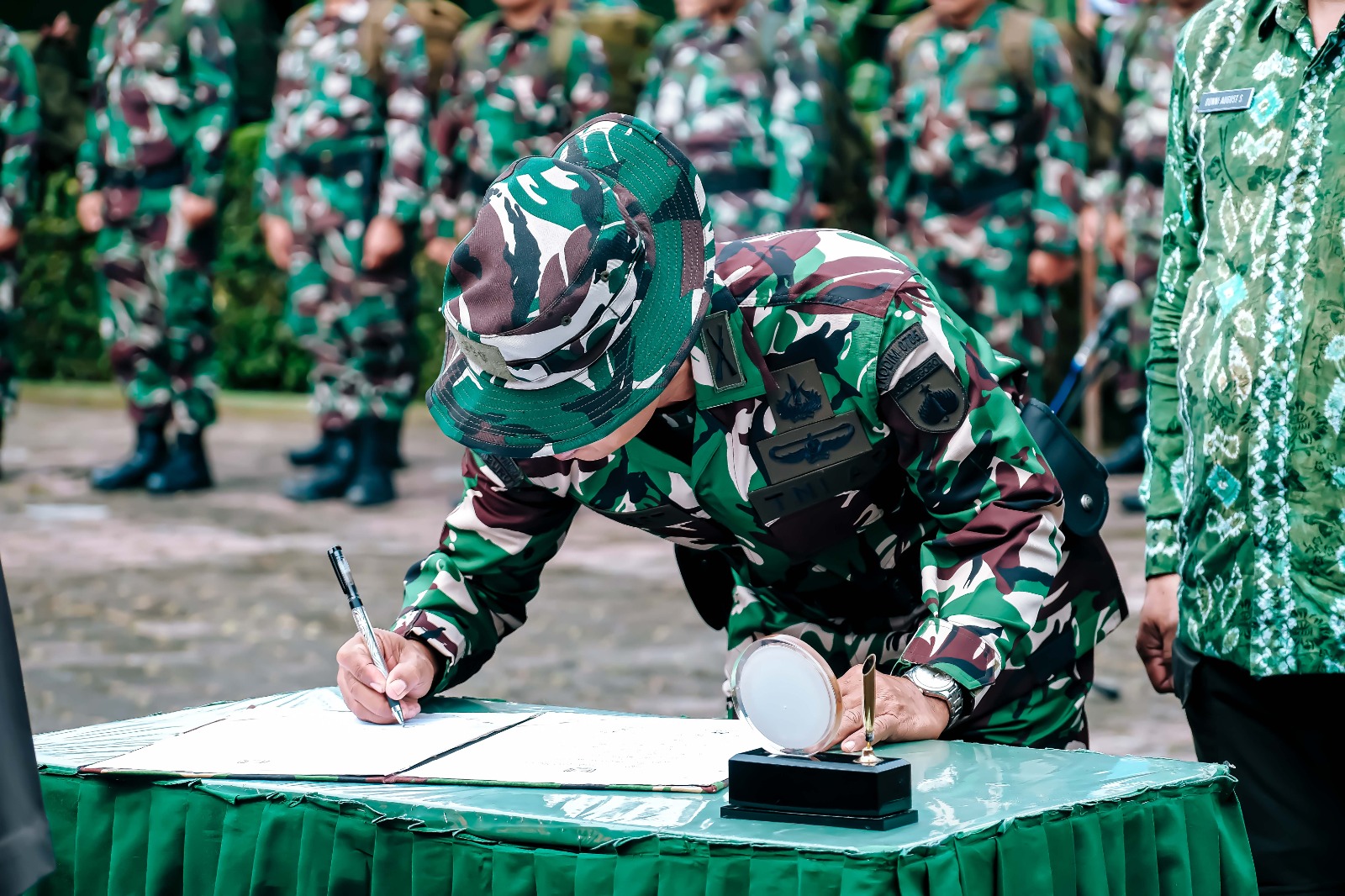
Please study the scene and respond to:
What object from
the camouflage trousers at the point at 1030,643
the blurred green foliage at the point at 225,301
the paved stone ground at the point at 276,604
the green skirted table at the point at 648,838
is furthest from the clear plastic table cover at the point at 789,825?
the blurred green foliage at the point at 225,301

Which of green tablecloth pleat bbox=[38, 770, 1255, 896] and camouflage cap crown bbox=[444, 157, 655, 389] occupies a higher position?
camouflage cap crown bbox=[444, 157, 655, 389]

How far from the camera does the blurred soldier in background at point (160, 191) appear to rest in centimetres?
741

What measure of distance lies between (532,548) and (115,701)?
2698 mm

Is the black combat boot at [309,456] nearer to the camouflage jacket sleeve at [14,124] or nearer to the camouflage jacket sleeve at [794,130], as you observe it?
the camouflage jacket sleeve at [14,124]

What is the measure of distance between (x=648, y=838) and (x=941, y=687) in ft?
1.52

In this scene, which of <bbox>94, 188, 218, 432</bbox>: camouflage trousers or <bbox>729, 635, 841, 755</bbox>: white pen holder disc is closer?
<bbox>729, 635, 841, 755</bbox>: white pen holder disc

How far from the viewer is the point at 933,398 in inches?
74.5

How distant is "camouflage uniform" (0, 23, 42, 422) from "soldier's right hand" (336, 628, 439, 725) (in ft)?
22.3

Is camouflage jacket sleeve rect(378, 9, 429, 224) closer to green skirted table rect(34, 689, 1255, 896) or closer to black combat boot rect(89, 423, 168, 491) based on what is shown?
black combat boot rect(89, 423, 168, 491)

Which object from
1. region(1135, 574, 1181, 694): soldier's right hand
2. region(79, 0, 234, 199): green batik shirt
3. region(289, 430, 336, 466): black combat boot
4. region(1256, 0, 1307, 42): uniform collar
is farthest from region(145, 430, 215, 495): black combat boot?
region(1256, 0, 1307, 42): uniform collar

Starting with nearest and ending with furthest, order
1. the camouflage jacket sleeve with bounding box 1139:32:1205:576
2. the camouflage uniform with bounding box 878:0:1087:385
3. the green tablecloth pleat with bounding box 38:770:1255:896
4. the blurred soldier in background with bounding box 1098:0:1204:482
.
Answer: the green tablecloth pleat with bounding box 38:770:1255:896
the camouflage jacket sleeve with bounding box 1139:32:1205:576
the camouflage uniform with bounding box 878:0:1087:385
the blurred soldier in background with bounding box 1098:0:1204:482

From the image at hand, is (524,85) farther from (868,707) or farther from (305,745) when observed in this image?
(868,707)

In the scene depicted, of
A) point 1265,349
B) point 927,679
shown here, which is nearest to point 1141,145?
point 1265,349

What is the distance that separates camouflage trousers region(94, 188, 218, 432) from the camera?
759cm
